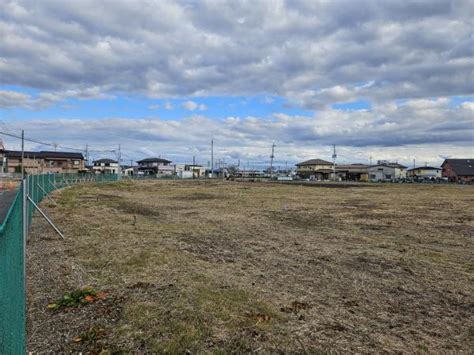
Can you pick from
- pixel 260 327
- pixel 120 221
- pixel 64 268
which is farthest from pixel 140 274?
pixel 120 221

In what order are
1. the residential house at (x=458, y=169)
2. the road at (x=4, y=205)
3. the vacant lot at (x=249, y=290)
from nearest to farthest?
the vacant lot at (x=249, y=290), the road at (x=4, y=205), the residential house at (x=458, y=169)

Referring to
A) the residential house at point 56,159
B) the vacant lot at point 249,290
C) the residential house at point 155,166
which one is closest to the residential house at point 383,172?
the residential house at point 155,166

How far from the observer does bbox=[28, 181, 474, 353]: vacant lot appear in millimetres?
4035

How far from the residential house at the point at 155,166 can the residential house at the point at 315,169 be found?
40.1 metres

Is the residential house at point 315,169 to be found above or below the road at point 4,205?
above

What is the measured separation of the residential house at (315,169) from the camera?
102 metres

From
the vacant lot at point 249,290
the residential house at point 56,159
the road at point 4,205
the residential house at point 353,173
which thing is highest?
the residential house at point 56,159

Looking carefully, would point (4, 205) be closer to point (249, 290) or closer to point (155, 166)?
point (249, 290)

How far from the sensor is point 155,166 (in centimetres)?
11394

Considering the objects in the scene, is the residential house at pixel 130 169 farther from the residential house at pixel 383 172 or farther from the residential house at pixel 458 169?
the residential house at pixel 458 169

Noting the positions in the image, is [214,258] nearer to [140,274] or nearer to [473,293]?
[140,274]

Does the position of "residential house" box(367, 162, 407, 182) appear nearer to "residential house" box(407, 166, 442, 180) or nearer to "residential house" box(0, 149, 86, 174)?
"residential house" box(407, 166, 442, 180)

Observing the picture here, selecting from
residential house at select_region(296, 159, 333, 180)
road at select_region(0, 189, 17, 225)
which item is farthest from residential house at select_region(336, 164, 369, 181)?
road at select_region(0, 189, 17, 225)

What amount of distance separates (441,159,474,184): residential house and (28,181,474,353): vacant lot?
274ft
